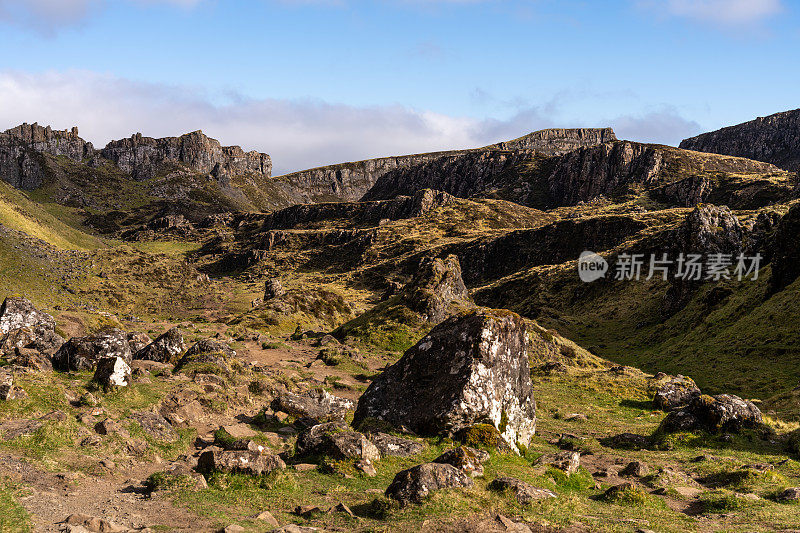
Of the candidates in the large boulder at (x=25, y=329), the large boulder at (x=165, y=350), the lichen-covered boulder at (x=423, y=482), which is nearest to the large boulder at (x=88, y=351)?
the large boulder at (x=25, y=329)

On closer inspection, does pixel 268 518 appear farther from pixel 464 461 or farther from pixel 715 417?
pixel 715 417

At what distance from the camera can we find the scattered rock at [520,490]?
15070 millimetres

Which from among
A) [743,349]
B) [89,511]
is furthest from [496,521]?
[743,349]

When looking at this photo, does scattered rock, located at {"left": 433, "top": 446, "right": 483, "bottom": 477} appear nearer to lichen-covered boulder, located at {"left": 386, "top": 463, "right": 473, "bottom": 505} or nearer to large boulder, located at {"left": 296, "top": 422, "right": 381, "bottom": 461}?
lichen-covered boulder, located at {"left": 386, "top": 463, "right": 473, "bottom": 505}

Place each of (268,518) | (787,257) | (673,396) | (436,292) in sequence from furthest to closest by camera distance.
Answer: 1. (787,257)
2. (436,292)
3. (673,396)
4. (268,518)

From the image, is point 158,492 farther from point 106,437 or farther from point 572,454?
point 572,454

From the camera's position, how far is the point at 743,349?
56875mm

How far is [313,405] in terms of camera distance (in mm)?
27344

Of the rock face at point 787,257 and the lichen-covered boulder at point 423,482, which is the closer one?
the lichen-covered boulder at point 423,482

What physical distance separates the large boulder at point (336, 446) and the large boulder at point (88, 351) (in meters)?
13.0

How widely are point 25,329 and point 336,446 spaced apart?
77.8 feet

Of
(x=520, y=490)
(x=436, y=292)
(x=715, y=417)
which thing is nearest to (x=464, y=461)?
(x=520, y=490)

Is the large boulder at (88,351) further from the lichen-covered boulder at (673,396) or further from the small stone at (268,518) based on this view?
the lichen-covered boulder at (673,396)

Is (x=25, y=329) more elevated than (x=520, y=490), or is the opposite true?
(x=25, y=329)
